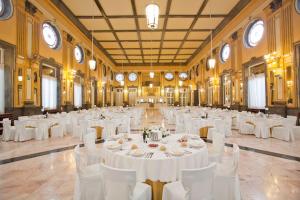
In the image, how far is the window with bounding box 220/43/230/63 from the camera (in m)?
13.1

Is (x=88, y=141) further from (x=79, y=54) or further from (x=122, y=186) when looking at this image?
(x=79, y=54)

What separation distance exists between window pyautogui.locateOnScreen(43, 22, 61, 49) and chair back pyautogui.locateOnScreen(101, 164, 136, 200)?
31.3ft

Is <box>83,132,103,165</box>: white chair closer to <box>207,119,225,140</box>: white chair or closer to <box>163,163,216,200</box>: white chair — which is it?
<box>163,163,216,200</box>: white chair

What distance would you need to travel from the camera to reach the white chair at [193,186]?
1.88 m

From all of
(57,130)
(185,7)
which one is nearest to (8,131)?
(57,130)

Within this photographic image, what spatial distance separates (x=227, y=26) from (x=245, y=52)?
1.94 metres

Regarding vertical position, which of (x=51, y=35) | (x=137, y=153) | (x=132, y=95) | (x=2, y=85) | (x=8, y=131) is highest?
(x=51, y=35)

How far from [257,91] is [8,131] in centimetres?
1004

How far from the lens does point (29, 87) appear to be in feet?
27.5

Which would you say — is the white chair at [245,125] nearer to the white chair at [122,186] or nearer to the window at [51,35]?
the white chair at [122,186]

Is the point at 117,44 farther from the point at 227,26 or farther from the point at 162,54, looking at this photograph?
the point at 227,26

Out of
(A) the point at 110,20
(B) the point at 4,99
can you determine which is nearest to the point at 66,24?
(A) the point at 110,20

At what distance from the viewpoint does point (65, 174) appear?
3852 millimetres

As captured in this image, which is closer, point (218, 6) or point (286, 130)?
point (286, 130)
